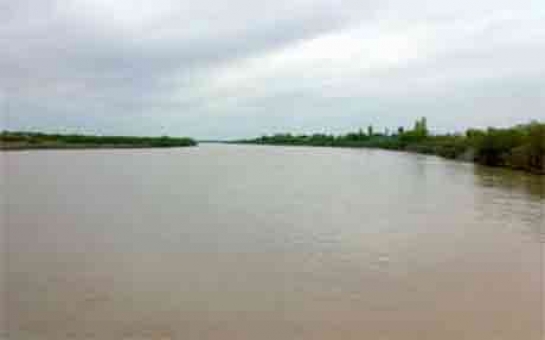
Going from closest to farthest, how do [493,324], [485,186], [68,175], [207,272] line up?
[493,324] < [207,272] < [485,186] < [68,175]

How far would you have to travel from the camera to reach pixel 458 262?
823 cm

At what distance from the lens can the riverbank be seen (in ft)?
187

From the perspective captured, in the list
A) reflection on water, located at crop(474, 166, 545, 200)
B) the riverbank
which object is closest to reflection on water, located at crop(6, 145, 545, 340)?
reflection on water, located at crop(474, 166, 545, 200)

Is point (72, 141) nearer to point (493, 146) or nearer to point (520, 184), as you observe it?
point (493, 146)

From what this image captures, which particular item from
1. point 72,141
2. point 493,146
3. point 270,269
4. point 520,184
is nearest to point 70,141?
point 72,141

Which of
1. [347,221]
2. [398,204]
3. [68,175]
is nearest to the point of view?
[347,221]

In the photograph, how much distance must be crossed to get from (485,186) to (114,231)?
1759 cm

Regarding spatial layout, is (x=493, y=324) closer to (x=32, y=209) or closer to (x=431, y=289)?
(x=431, y=289)

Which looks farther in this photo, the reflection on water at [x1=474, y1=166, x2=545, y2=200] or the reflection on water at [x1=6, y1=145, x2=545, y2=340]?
the reflection on water at [x1=474, y1=166, x2=545, y2=200]

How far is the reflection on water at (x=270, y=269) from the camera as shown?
537cm

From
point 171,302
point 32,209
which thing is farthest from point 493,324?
point 32,209

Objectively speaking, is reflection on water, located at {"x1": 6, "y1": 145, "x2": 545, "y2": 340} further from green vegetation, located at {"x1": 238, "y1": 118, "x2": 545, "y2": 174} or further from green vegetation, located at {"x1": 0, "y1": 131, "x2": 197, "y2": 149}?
green vegetation, located at {"x1": 0, "y1": 131, "x2": 197, "y2": 149}

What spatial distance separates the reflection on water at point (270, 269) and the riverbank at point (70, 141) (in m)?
48.0

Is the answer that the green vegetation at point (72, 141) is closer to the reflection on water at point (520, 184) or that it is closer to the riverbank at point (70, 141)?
the riverbank at point (70, 141)
